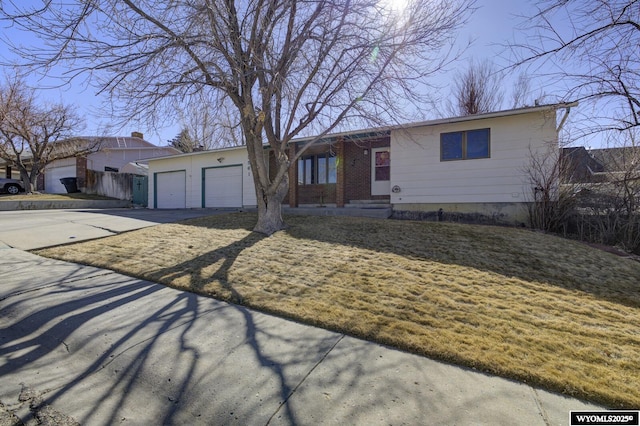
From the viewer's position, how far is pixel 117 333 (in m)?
3.44

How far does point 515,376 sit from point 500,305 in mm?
1557

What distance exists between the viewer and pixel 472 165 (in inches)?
428

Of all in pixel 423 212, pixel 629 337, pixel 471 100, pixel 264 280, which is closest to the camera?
pixel 629 337

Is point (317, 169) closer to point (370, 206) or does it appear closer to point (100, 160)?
point (370, 206)

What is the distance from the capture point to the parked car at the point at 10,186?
22.5 m

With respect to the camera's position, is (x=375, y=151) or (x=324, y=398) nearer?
(x=324, y=398)

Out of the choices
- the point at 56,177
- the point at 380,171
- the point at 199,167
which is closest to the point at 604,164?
the point at 380,171

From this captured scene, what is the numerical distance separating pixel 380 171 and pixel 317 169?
306cm

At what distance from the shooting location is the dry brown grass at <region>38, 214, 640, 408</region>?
9.76 feet

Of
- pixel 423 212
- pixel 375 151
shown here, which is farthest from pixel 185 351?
pixel 375 151

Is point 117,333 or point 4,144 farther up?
point 4,144

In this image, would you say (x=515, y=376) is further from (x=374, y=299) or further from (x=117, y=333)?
(x=117, y=333)

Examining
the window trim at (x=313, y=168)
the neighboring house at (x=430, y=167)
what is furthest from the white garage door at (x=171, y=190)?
the window trim at (x=313, y=168)

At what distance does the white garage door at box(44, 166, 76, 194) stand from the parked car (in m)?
2.68
